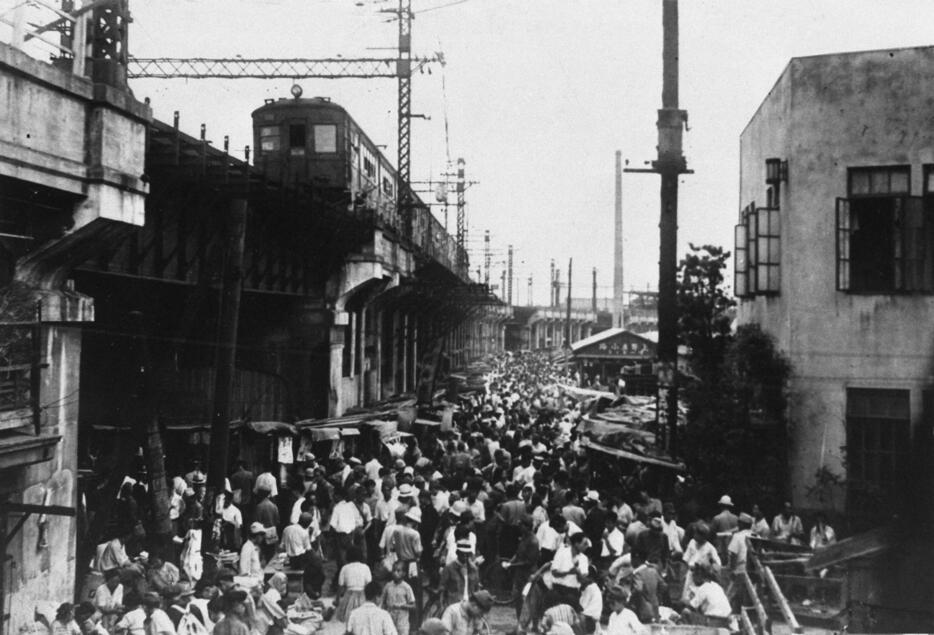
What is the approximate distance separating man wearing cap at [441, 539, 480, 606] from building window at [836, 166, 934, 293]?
799 centimetres

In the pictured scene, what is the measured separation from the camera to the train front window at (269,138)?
24.1 metres

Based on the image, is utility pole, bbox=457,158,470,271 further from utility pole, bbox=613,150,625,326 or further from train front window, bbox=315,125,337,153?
train front window, bbox=315,125,337,153

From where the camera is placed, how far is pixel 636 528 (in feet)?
36.1

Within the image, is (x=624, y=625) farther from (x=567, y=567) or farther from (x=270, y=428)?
(x=270, y=428)

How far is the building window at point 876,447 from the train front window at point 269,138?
1722 centimetres

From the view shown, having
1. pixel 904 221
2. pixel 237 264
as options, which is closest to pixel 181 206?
pixel 237 264

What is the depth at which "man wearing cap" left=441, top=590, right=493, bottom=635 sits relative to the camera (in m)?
7.52

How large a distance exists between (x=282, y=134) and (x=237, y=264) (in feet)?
39.4

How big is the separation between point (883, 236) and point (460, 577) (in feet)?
30.4

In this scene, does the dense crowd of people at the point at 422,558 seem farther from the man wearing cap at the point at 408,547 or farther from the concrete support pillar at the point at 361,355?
the concrete support pillar at the point at 361,355

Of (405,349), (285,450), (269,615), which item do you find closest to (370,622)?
(269,615)

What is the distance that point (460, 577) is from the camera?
32.2ft

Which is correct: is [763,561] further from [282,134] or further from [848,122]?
[282,134]

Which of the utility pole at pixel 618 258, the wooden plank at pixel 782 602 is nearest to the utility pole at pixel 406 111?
the wooden plank at pixel 782 602
